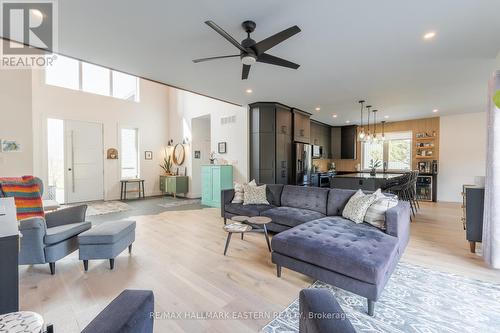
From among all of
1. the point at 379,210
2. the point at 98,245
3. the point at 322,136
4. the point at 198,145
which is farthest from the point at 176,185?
the point at 379,210

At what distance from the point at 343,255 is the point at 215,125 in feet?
18.1

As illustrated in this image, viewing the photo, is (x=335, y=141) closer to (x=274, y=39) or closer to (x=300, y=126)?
(x=300, y=126)

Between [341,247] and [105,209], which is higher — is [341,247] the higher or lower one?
the higher one

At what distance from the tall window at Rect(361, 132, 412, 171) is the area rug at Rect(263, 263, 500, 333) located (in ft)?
20.6

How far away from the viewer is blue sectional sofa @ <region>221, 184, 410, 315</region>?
1822mm

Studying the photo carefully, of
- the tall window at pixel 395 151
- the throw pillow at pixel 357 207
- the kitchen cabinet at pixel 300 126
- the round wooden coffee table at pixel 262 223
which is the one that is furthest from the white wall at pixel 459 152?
the round wooden coffee table at pixel 262 223

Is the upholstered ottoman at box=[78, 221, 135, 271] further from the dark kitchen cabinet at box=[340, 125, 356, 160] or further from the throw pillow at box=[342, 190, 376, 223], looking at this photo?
the dark kitchen cabinet at box=[340, 125, 356, 160]

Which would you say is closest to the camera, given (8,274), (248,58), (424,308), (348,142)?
(8,274)

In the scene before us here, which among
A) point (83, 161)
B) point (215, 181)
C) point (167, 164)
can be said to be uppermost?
point (83, 161)

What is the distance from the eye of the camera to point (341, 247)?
2.06 m

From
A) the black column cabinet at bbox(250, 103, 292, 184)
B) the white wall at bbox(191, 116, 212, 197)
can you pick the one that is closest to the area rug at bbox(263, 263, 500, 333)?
the black column cabinet at bbox(250, 103, 292, 184)

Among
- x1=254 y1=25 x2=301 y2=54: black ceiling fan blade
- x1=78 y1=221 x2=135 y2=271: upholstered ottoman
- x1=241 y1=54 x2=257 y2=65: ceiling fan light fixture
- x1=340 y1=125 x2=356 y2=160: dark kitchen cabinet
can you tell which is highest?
x1=254 y1=25 x2=301 y2=54: black ceiling fan blade

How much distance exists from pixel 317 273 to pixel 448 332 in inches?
38.5

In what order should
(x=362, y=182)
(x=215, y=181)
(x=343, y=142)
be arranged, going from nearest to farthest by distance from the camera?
1. (x=362, y=182)
2. (x=215, y=181)
3. (x=343, y=142)
